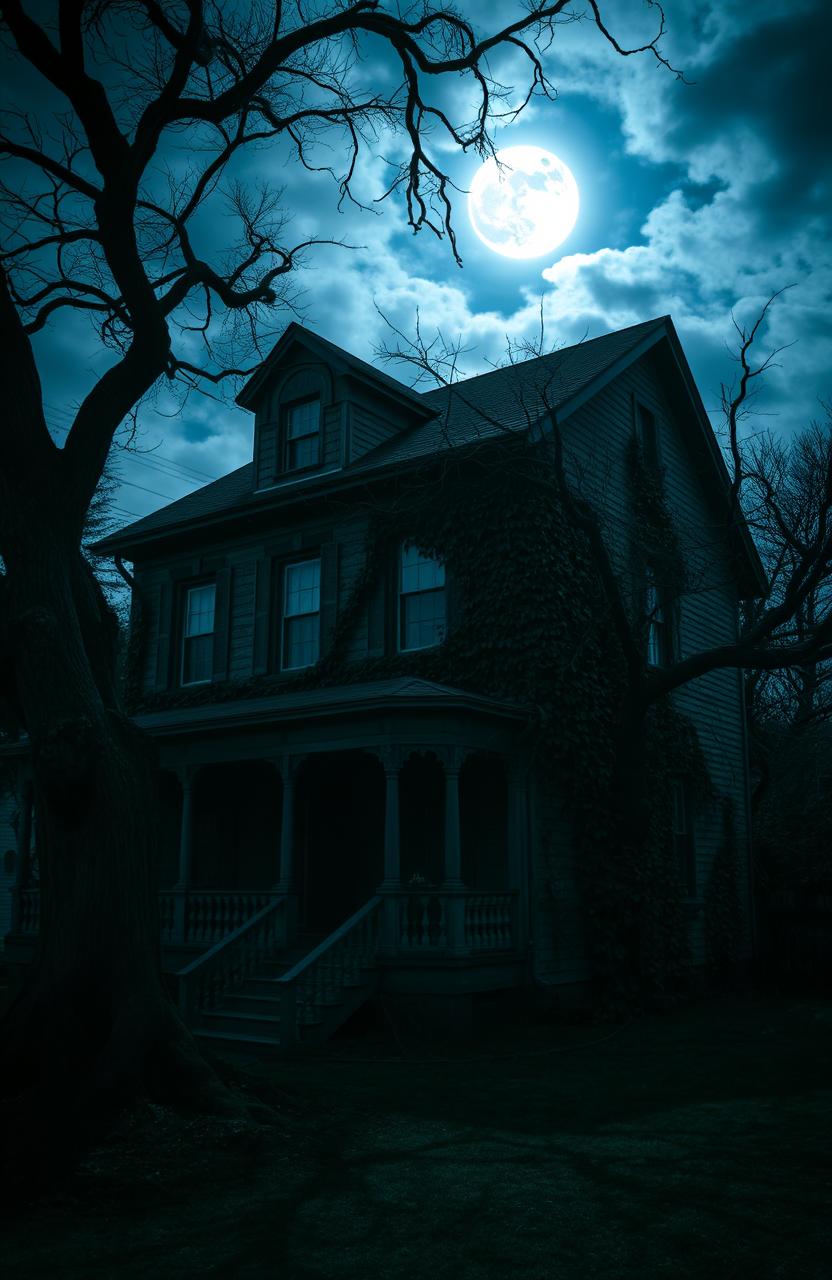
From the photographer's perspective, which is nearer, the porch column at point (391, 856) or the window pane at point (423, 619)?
the porch column at point (391, 856)

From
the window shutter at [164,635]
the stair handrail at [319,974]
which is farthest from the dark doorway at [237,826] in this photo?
the stair handrail at [319,974]

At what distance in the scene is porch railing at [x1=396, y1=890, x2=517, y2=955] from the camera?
12516 mm

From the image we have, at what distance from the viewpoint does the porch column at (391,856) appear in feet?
41.5

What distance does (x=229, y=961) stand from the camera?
13.1 meters

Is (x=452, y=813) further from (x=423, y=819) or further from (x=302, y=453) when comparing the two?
(x=302, y=453)

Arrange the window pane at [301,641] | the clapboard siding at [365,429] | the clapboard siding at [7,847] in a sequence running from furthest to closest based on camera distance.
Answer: the clapboard siding at [7,847] < the clapboard siding at [365,429] < the window pane at [301,641]

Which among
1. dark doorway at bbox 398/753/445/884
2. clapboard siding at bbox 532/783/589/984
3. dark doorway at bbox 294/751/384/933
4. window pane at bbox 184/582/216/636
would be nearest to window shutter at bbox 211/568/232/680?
window pane at bbox 184/582/216/636

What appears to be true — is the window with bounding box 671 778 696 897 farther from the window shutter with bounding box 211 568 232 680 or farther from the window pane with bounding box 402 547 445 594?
the window shutter with bounding box 211 568 232 680

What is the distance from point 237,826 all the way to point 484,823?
483 centimetres

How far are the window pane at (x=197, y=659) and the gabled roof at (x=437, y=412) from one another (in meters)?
2.04

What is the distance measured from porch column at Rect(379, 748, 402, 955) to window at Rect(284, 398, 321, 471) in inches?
272

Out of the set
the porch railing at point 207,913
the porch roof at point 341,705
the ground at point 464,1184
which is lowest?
the ground at point 464,1184

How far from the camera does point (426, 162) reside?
11.5 m

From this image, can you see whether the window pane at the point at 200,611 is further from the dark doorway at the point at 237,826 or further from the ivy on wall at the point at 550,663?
the ivy on wall at the point at 550,663
